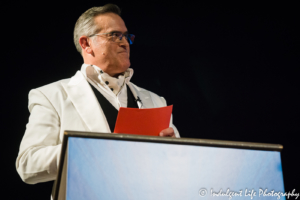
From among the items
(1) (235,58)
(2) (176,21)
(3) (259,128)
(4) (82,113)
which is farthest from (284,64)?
(4) (82,113)

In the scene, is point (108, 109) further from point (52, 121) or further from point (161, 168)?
point (161, 168)

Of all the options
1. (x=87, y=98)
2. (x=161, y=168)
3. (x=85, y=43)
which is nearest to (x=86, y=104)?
(x=87, y=98)

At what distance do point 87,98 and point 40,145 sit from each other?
30cm

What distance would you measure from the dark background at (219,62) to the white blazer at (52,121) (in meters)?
0.75

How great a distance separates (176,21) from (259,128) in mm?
1030

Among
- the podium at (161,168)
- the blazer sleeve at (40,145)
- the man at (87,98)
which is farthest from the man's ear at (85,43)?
the podium at (161,168)

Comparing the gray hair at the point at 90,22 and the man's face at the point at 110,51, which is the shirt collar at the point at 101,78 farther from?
the gray hair at the point at 90,22

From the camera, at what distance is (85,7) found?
7.09 ft

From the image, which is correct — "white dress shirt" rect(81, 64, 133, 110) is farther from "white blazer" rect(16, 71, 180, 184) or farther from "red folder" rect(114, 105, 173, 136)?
"red folder" rect(114, 105, 173, 136)

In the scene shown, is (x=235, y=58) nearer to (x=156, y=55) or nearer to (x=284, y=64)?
(x=284, y=64)

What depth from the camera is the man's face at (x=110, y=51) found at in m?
1.56

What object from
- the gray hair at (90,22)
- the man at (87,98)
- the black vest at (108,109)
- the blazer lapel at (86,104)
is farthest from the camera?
the gray hair at (90,22)

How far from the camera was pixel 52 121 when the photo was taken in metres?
1.24

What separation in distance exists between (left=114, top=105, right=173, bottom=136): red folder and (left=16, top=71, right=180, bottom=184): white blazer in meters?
0.23
